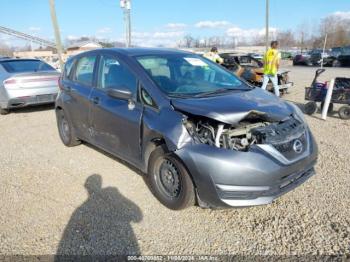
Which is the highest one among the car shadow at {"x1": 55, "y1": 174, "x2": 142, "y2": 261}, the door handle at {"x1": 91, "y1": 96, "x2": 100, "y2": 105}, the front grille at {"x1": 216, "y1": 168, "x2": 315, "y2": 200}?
the door handle at {"x1": 91, "y1": 96, "x2": 100, "y2": 105}

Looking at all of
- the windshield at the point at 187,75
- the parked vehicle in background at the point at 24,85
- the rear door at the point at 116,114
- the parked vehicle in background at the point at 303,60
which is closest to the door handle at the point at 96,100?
the rear door at the point at 116,114

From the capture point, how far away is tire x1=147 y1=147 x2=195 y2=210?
3107 mm

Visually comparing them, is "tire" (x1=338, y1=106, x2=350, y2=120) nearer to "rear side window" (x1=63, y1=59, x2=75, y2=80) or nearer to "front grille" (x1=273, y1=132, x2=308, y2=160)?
"front grille" (x1=273, y1=132, x2=308, y2=160)

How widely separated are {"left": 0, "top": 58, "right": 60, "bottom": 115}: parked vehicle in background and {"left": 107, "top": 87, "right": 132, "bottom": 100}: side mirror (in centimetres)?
527

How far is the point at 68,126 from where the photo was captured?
536 centimetres

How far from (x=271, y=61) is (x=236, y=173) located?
6.87 m

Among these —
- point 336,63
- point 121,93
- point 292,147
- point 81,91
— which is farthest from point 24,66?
point 336,63

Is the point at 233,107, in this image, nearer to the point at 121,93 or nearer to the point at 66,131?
the point at 121,93

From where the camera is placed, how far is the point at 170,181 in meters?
3.35

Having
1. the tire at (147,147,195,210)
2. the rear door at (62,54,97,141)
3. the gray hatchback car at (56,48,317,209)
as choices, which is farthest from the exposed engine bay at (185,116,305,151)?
the rear door at (62,54,97,141)

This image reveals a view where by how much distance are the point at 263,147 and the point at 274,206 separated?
0.90 m

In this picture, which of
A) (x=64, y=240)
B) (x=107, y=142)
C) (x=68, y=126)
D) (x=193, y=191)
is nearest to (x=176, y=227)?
(x=193, y=191)

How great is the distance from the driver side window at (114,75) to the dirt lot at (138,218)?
1.23 m

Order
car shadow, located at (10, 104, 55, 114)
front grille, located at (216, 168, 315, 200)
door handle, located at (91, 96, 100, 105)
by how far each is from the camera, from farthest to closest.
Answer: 1. car shadow, located at (10, 104, 55, 114)
2. door handle, located at (91, 96, 100, 105)
3. front grille, located at (216, 168, 315, 200)
